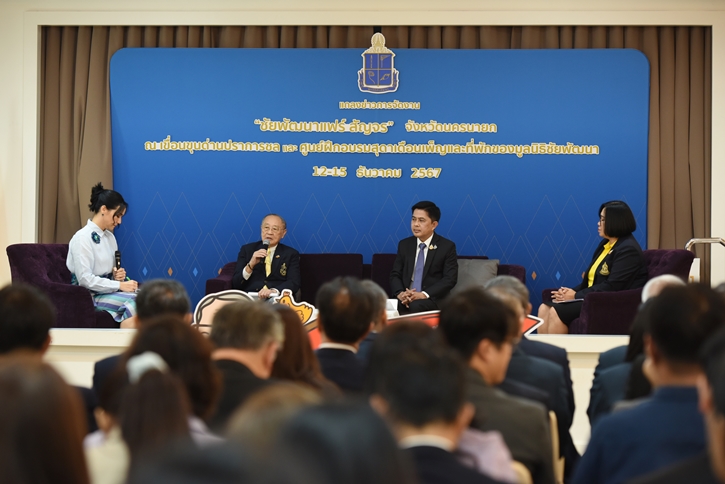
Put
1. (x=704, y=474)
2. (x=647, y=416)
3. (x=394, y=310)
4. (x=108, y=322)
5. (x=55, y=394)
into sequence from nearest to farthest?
1. (x=55, y=394)
2. (x=704, y=474)
3. (x=647, y=416)
4. (x=394, y=310)
5. (x=108, y=322)

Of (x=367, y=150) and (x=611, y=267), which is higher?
(x=367, y=150)

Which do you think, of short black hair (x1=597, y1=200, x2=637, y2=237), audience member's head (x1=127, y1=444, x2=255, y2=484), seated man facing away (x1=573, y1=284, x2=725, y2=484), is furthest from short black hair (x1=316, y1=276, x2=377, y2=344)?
short black hair (x1=597, y1=200, x2=637, y2=237)

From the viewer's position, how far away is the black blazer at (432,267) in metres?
6.51

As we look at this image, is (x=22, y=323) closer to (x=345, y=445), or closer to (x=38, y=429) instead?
(x=38, y=429)

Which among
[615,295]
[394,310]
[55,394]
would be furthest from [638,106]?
[55,394]

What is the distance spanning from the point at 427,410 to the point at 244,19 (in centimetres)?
618

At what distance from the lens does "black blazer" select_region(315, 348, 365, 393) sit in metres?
2.62

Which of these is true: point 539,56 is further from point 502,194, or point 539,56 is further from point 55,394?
point 55,394

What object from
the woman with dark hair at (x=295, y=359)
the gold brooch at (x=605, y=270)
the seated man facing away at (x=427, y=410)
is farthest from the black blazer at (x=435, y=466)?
the gold brooch at (x=605, y=270)

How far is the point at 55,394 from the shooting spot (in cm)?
109

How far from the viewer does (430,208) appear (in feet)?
21.6

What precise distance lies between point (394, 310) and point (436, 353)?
3888mm

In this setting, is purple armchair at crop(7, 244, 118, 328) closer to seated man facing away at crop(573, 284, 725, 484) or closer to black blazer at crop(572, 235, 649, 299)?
black blazer at crop(572, 235, 649, 299)

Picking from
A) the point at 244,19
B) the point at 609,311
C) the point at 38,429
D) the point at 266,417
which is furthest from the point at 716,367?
the point at 244,19
